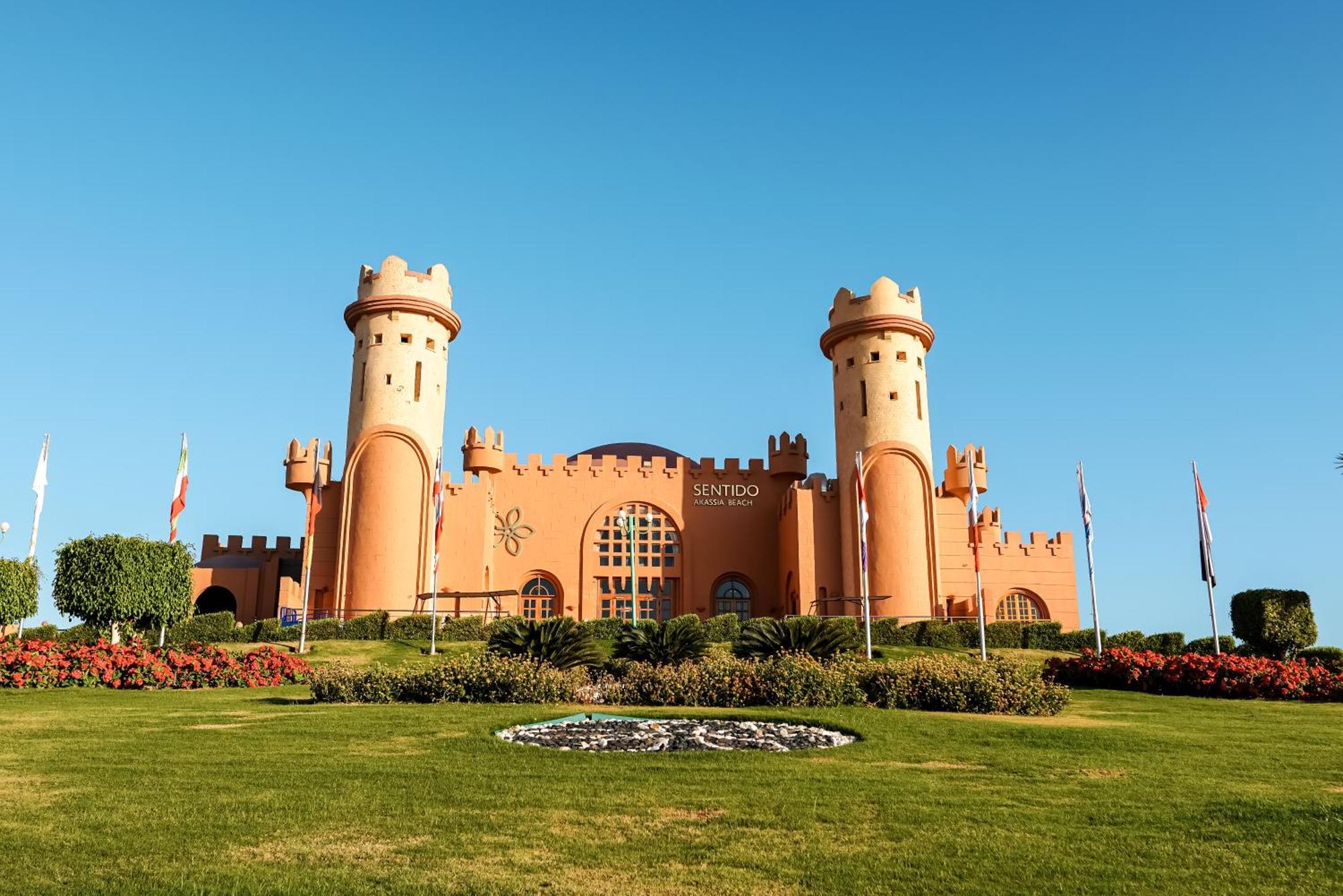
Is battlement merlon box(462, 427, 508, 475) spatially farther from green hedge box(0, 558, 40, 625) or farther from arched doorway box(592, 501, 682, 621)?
green hedge box(0, 558, 40, 625)

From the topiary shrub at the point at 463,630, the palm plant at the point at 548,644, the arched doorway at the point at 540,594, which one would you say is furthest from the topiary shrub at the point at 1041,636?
the palm plant at the point at 548,644

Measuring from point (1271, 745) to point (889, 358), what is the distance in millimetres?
26253

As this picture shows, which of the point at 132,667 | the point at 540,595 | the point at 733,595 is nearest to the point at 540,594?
the point at 540,595

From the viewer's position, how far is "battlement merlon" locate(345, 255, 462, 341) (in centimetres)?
3769

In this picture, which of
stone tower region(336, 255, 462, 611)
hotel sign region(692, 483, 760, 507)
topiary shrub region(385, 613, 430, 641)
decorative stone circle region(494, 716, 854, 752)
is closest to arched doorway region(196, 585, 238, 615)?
stone tower region(336, 255, 462, 611)

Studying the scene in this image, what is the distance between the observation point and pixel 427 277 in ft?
128

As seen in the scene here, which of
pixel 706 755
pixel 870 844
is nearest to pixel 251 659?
pixel 706 755

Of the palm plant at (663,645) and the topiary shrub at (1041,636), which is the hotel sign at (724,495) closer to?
the topiary shrub at (1041,636)

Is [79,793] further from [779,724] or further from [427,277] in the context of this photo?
[427,277]

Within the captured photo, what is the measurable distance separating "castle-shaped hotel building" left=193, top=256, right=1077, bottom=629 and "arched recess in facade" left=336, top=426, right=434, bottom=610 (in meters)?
0.05

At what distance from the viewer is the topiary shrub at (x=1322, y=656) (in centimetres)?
2634

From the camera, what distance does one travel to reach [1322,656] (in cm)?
2659

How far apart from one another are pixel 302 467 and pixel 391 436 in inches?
166

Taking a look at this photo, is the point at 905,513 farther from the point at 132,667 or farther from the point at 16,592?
the point at 16,592
